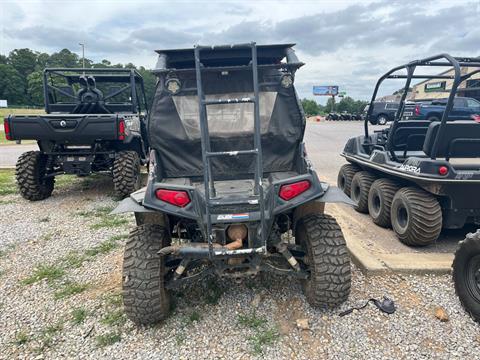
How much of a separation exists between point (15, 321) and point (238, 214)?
2.09 metres

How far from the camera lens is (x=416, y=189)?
4.26 meters

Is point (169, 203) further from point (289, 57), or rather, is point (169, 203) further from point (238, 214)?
point (289, 57)

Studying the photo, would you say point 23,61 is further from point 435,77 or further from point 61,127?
point 435,77

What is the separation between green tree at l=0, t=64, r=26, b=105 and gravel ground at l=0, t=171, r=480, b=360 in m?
78.2

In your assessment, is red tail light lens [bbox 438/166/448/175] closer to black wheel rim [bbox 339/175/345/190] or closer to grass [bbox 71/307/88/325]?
black wheel rim [bbox 339/175/345/190]

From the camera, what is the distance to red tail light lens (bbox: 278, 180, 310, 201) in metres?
2.70

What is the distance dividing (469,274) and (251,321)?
1.83 metres

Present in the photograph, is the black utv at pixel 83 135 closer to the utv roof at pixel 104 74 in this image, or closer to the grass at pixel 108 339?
the utv roof at pixel 104 74

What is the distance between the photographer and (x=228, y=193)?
9.82 feet

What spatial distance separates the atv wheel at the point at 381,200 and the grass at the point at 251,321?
2.70 m

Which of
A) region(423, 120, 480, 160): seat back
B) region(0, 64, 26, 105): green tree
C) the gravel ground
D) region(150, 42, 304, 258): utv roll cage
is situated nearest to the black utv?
the gravel ground

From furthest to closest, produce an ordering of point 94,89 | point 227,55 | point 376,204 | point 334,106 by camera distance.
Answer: point 334,106 < point 94,89 < point 376,204 < point 227,55

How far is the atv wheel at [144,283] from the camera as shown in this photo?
2.69 metres

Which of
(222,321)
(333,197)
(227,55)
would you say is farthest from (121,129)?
(333,197)
